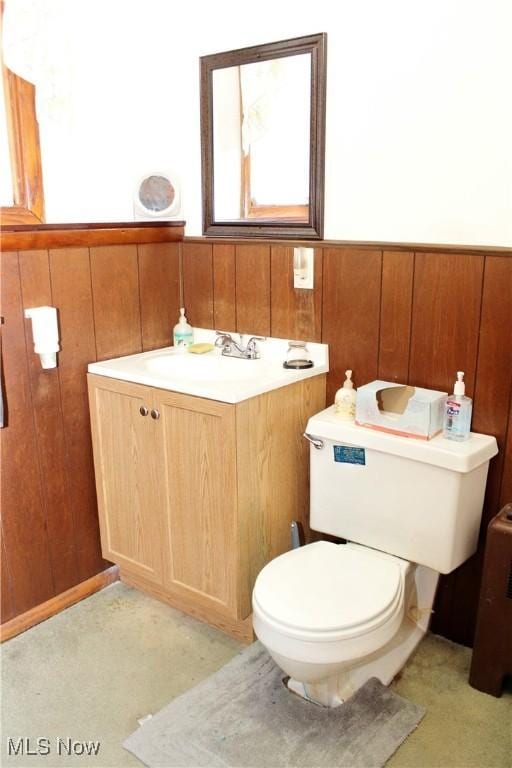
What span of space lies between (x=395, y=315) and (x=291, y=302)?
1.25 feet

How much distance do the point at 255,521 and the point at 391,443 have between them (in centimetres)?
48

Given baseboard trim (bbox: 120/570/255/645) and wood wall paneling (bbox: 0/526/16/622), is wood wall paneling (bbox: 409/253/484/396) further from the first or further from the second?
wood wall paneling (bbox: 0/526/16/622)

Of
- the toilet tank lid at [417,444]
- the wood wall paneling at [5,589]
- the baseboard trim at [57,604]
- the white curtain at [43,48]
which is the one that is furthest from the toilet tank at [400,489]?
the white curtain at [43,48]

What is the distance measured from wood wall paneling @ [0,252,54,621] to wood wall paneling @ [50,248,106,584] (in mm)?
127

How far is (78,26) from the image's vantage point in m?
2.07

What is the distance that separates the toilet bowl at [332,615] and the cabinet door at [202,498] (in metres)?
0.23

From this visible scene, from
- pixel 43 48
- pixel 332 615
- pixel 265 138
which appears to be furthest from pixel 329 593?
pixel 43 48

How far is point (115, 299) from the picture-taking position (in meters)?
2.20

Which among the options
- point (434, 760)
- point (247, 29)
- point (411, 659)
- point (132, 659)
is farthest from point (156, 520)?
point (247, 29)

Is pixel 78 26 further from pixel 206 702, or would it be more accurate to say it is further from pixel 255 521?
pixel 206 702

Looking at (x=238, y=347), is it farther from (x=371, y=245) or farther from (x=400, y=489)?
(x=400, y=489)

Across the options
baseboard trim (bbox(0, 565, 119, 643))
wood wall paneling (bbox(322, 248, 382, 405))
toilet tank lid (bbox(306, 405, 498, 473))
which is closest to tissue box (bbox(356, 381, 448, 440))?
toilet tank lid (bbox(306, 405, 498, 473))

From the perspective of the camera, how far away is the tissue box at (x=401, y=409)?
1.74 metres

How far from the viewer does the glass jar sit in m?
2.07
